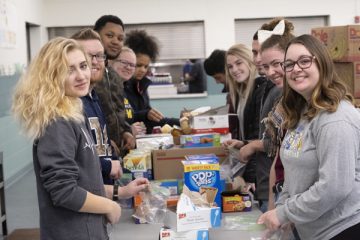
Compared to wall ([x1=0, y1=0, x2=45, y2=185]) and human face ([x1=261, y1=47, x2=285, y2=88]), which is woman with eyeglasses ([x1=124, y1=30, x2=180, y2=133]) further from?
human face ([x1=261, y1=47, x2=285, y2=88])

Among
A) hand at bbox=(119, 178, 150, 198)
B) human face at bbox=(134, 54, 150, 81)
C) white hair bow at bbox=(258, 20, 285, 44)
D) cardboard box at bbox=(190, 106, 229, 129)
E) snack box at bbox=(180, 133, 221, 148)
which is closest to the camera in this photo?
hand at bbox=(119, 178, 150, 198)

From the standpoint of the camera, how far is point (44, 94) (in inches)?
53.8

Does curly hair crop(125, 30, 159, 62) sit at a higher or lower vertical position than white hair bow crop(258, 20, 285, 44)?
higher

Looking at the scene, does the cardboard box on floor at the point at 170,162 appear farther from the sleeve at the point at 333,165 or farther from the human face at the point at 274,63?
the sleeve at the point at 333,165

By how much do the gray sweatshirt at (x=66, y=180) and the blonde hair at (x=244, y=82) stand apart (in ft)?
3.72

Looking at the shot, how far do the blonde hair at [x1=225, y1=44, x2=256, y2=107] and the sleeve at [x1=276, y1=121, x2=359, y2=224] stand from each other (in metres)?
1.05

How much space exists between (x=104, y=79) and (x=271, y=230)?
1.28 metres

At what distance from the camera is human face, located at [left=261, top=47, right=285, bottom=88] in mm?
1841

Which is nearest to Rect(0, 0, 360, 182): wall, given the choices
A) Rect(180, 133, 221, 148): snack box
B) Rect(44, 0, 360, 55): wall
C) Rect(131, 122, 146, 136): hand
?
Rect(44, 0, 360, 55): wall

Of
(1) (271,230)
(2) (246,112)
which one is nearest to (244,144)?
(2) (246,112)

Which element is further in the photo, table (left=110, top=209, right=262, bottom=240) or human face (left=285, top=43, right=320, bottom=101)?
table (left=110, top=209, right=262, bottom=240)

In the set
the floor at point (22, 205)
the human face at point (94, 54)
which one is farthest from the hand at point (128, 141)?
the floor at point (22, 205)

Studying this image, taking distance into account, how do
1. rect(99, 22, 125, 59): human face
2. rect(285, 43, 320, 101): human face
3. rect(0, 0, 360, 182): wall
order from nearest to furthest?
rect(285, 43, 320, 101): human face, rect(99, 22, 125, 59): human face, rect(0, 0, 360, 182): wall

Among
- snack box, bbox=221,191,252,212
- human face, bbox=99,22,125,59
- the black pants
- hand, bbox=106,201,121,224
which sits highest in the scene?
human face, bbox=99,22,125,59
